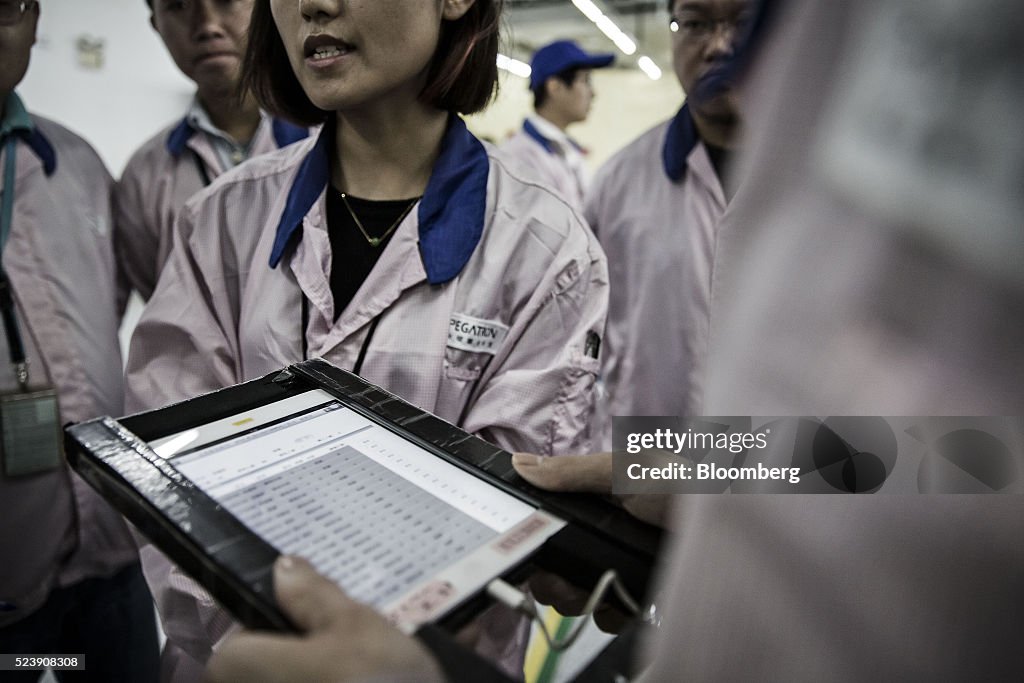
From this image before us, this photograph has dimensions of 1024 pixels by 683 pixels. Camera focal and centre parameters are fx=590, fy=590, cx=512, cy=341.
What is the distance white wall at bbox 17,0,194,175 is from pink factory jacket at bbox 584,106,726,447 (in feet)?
8.39

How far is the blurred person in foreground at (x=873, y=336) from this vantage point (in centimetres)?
27

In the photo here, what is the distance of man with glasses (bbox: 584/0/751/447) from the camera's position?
4.87 feet

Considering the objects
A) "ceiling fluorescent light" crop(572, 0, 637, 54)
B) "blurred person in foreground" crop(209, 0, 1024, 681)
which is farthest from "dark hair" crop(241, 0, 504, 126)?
"ceiling fluorescent light" crop(572, 0, 637, 54)

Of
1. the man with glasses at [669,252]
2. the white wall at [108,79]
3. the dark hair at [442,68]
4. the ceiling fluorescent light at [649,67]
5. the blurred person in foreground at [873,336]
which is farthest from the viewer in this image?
the ceiling fluorescent light at [649,67]

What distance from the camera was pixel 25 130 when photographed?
111 centimetres

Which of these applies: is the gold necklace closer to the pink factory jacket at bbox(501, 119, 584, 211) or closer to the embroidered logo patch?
the embroidered logo patch

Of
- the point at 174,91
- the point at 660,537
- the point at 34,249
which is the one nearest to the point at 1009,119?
the point at 660,537

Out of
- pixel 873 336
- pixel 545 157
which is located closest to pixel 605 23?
pixel 545 157

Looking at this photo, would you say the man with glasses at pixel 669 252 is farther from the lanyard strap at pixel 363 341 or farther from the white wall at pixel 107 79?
the white wall at pixel 107 79

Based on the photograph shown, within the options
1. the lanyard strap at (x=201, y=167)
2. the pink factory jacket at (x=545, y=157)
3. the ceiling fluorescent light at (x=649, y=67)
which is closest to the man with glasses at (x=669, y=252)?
the lanyard strap at (x=201, y=167)

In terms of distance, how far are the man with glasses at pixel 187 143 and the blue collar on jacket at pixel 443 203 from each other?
51 centimetres

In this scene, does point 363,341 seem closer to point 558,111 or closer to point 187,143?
point 187,143

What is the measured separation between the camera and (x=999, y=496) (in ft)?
0.90

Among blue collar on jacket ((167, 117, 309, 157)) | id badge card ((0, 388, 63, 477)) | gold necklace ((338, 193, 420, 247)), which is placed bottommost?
id badge card ((0, 388, 63, 477))
